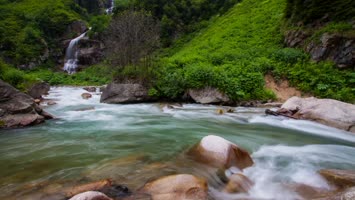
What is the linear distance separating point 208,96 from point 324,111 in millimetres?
6602

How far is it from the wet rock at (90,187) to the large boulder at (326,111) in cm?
885

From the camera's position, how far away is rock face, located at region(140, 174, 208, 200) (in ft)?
16.4

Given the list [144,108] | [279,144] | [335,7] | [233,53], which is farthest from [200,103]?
[335,7]

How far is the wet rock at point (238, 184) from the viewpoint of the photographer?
561 cm

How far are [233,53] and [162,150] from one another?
50.9 ft

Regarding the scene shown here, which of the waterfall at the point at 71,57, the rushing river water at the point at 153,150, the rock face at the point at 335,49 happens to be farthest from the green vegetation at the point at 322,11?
the waterfall at the point at 71,57

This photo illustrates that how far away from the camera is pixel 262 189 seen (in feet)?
19.0

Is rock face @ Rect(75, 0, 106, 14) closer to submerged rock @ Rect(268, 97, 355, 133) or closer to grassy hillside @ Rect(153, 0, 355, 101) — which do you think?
grassy hillside @ Rect(153, 0, 355, 101)

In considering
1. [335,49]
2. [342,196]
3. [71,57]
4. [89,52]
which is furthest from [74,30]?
[342,196]

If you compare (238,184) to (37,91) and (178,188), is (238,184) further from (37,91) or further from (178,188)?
(37,91)

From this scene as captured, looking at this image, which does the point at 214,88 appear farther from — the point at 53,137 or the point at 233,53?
the point at 53,137

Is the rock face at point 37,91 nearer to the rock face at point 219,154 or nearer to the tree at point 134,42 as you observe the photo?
the tree at point 134,42

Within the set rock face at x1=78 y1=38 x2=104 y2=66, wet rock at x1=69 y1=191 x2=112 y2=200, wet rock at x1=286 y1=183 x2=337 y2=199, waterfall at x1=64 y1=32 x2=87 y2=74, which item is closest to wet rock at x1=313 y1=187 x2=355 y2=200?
wet rock at x1=286 y1=183 x2=337 y2=199

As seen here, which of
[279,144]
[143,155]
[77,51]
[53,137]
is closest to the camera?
[143,155]
